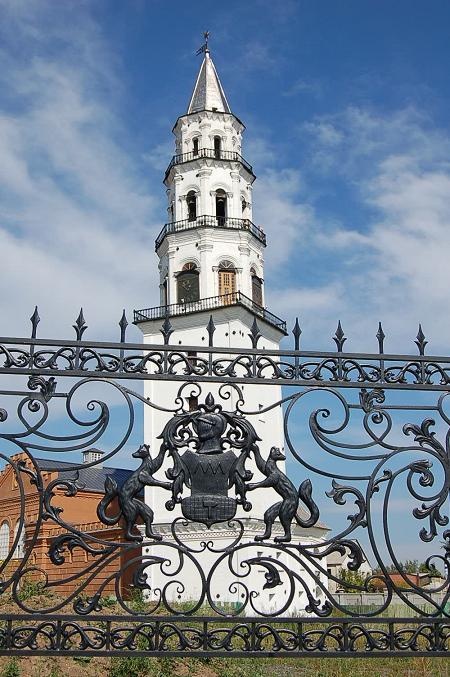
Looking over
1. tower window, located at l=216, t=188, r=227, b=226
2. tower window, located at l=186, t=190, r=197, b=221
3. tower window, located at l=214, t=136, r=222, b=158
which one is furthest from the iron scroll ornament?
tower window, located at l=214, t=136, r=222, b=158

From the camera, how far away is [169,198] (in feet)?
112

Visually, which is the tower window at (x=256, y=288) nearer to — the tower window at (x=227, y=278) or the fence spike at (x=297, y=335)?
the tower window at (x=227, y=278)

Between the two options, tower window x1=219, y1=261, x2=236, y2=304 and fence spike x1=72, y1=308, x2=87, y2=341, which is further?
tower window x1=219, y1=261, x2=236, y2=304

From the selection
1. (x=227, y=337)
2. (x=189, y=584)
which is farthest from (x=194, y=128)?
(x=189, y=584)

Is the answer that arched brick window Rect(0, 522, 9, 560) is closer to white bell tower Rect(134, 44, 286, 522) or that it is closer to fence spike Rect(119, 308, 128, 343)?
white bell tower Rect(134, 44, 286, 522)

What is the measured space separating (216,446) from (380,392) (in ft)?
4.31

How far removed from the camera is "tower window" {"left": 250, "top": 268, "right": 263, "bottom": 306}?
31859 millimetres

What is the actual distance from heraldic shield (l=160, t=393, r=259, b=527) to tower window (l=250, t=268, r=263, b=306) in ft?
86.8

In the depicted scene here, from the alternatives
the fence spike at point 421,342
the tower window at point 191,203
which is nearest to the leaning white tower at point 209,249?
the tower window at point 191,203

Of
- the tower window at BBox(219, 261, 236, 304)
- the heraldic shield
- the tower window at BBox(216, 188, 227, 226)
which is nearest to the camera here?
the heraldic shield

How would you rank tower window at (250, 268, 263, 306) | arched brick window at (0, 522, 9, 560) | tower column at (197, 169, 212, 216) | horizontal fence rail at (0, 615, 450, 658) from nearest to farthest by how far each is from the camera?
horizontal fence rail at (0, 615, 450, 658)
tower window at (250, 268, 263, 306)
tower column at (197, 169, 212, 216)
arched brick window at (0, 522, 9, 560)

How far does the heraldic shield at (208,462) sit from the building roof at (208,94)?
30742 millimetres

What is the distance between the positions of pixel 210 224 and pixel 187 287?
121 inches

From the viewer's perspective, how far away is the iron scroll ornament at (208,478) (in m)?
5.01
